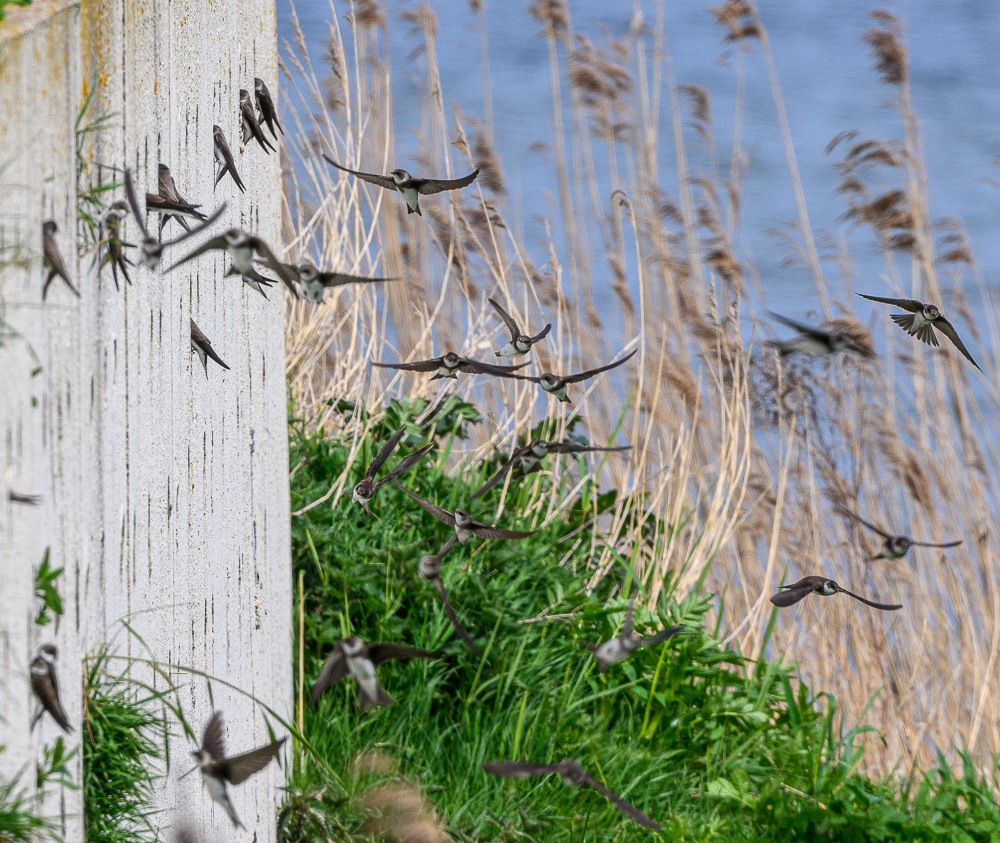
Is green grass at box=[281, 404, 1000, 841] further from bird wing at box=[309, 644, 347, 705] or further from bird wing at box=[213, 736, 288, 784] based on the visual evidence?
bird wing at box=[213, 736, 288, 784]

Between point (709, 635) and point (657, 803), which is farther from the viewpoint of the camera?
point (709, 635)

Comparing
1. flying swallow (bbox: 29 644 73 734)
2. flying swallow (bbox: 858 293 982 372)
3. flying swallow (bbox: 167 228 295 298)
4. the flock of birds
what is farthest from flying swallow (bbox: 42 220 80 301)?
flying swallow (bbox: 858 293 982 372)

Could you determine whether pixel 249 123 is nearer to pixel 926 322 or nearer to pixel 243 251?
pixel 243 251

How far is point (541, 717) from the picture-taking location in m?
3.06

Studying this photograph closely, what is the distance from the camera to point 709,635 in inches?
143

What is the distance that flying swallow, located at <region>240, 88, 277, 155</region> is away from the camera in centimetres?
232

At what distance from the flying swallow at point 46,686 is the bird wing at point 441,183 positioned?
95cm

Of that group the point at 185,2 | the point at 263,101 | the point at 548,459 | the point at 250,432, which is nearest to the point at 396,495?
the point at 548,459

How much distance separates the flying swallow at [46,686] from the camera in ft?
4.58

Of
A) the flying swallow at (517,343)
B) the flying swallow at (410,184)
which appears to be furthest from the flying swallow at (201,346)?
the flying swallow at (517,343)

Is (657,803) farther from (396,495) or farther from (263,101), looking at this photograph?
(263,101)

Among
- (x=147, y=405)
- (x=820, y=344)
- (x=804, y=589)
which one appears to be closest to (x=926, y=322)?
(x=820, y=344)

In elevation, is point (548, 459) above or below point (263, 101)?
below

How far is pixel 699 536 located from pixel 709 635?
0.45 meters
